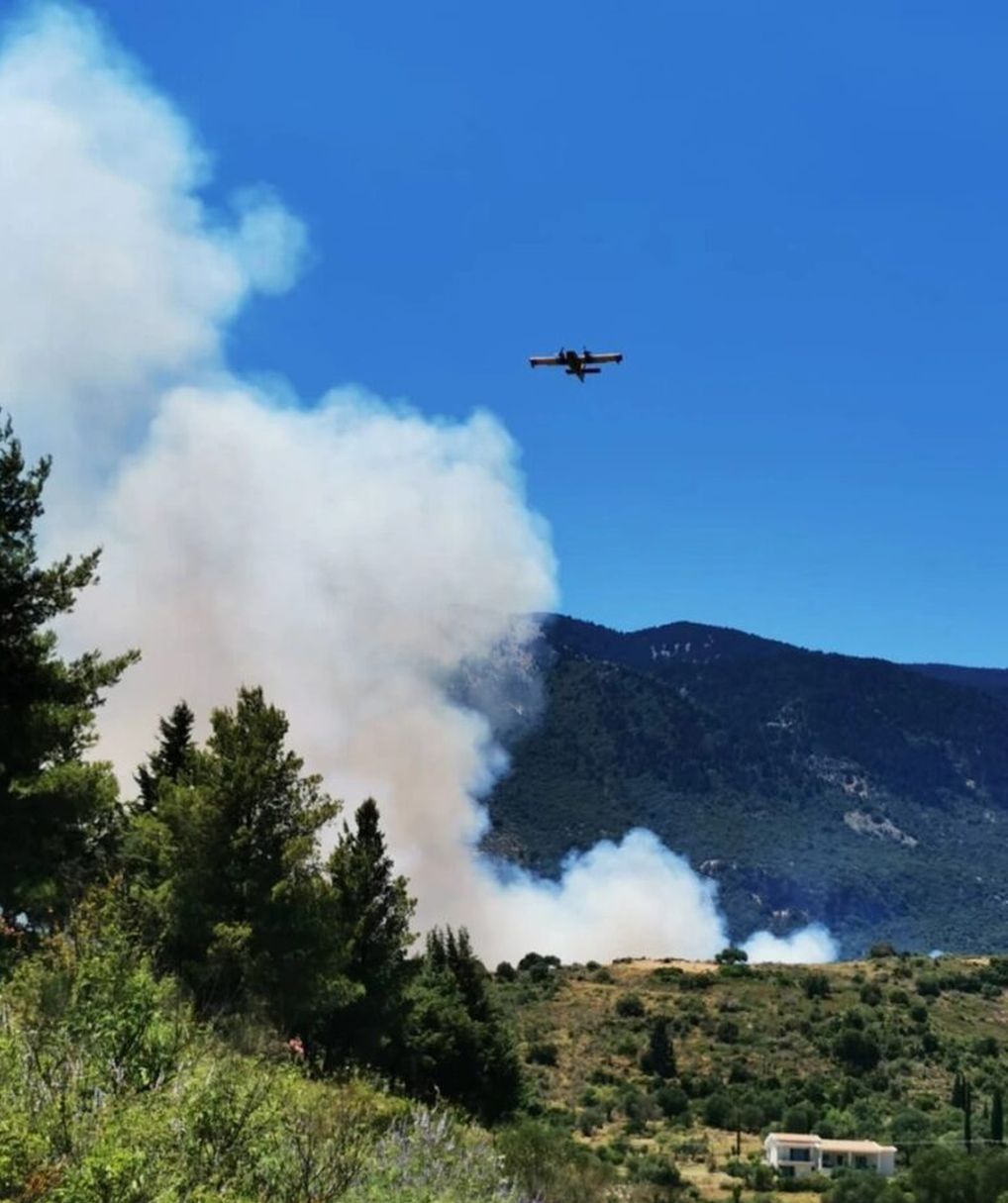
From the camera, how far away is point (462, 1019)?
55.8 m

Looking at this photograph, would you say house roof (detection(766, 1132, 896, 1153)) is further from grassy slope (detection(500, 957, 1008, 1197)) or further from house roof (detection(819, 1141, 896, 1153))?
grassy slope (detection(500, 957, 1008, 1197))

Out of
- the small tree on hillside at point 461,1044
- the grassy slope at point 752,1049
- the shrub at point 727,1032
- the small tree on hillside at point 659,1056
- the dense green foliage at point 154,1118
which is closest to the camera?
the dense green foliage at point 154,1118

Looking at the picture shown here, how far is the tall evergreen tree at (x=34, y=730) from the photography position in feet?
84.7

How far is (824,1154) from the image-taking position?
79.9 metres

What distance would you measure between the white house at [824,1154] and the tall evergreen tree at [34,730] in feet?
209

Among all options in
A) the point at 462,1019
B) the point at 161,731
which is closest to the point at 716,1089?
the point at 462,1019

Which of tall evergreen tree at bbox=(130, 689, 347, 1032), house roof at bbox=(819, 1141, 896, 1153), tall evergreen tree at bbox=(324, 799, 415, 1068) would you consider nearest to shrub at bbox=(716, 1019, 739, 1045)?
house roof at bbox=(819, 1141, 896, 1153)

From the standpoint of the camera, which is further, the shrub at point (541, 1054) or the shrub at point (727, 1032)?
the shrub at point (727, 1032)

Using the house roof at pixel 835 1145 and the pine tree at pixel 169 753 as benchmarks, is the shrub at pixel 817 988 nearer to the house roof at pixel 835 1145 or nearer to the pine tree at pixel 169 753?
the house roof at pixel 835 1145

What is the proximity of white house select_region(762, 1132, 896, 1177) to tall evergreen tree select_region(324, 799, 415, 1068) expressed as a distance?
4198 centimetres

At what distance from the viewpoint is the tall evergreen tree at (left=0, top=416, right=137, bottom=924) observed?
2581 centimetres

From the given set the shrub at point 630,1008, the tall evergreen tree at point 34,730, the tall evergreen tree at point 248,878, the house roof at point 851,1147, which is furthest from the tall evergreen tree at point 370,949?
the shrub at point 630,1008

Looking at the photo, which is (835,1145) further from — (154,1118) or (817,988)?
(154,1118)

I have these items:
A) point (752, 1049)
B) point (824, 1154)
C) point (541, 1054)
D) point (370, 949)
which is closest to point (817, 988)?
point (752, 1049)
